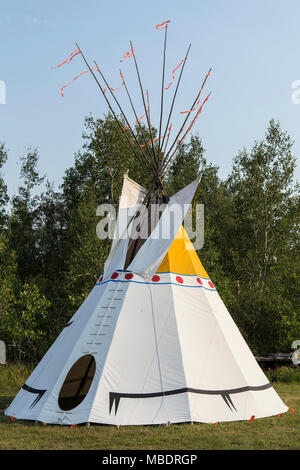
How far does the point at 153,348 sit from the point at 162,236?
64.2 inches

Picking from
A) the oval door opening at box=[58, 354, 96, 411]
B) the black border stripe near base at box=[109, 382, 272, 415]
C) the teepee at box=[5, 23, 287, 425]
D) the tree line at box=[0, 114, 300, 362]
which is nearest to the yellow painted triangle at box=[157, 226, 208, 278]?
the teepee at box=[5, 23, 287, 425]

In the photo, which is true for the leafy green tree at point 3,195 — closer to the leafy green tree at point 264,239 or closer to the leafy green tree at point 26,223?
the leafy green tree at point 26,223

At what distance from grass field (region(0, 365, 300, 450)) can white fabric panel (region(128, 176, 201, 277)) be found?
2.19 meters

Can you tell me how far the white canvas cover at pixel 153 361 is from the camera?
5.65 meters

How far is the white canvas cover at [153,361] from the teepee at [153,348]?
0.01 meters

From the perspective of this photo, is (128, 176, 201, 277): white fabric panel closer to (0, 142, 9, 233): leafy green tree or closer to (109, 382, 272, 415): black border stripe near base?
(109, 382, 272, 415): black border stripe near base

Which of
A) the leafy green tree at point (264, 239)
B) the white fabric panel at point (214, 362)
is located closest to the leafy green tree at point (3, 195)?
the leafy green tree at point (264, 239)

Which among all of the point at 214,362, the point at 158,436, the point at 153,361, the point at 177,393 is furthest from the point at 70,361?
the point at 214,362

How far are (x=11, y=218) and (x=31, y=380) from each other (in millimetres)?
13541

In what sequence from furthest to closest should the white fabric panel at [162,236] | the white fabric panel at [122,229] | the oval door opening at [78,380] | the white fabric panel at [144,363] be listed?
the oval door opening at [78,380] < the white fabric panel at [122,229] < the white fabric panel at [162,236] < the white fabric panel at [144,363]

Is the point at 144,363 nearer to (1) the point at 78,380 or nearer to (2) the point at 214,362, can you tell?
(2) the point at 214,362

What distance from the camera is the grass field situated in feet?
16.0

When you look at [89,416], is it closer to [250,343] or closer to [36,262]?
[250,343]
